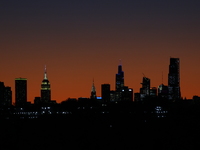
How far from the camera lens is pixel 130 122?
362ft

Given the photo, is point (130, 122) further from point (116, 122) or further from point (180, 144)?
point (180, 144)

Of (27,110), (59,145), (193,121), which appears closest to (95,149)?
(59,145)

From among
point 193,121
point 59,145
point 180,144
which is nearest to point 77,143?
point 59,145

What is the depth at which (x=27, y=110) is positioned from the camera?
484ft

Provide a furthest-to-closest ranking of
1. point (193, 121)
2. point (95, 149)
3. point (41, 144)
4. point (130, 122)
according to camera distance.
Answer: point (130, 122)
point (193, 121)
point (41, 144)
point (95, 149)

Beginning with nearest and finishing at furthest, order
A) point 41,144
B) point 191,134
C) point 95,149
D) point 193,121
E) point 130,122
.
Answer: point 95,149, point 41,144, point 191,134, point 193,121, point 130,122

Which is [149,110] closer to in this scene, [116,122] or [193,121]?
[116,122]

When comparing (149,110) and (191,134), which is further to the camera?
(149,110)

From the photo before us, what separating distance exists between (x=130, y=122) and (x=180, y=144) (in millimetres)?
46034

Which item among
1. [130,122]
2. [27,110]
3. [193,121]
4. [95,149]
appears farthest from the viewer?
[27,110]

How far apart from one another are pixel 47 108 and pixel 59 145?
9246 cm

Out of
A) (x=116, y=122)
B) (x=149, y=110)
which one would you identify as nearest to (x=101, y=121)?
(x=116, y=122)

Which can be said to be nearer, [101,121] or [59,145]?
[59,145]

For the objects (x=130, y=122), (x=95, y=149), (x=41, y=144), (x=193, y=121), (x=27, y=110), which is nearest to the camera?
(x=95, y=149)
